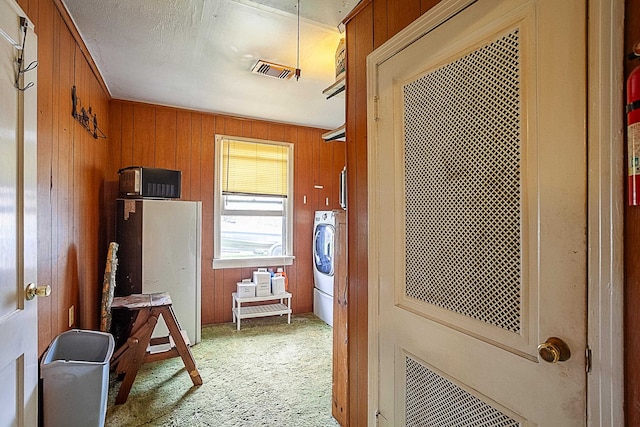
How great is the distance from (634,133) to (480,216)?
1.37 ft

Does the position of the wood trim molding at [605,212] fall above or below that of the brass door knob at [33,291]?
above

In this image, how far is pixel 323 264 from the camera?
4117 millimetres

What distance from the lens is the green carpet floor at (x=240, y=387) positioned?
2123 millimetres

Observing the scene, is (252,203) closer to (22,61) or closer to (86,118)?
(86,118)

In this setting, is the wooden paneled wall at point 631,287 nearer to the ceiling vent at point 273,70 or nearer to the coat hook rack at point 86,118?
the ceiling vent at point 273,70

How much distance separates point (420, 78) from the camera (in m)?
1.26

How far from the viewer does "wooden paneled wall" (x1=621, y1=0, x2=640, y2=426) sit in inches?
27.1

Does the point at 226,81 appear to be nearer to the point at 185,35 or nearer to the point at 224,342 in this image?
the point at 185,35

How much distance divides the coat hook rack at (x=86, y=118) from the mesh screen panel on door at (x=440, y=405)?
252 centimetres

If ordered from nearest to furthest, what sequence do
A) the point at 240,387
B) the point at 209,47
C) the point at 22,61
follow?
the point at 22,61 → the point at 209,47 → the point at 240,387

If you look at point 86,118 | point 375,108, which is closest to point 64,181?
point 86,118

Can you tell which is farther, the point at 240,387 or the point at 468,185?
the point at 240,387

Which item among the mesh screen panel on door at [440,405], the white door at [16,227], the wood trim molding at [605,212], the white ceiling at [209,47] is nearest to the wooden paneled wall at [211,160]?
the white ceiling at [209,47]

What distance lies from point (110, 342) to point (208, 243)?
1994 mm
